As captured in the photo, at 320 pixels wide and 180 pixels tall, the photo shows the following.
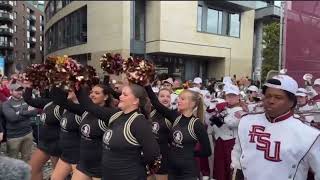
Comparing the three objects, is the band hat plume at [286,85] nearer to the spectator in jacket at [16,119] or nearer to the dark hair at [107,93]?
the dark hair at [107,93]

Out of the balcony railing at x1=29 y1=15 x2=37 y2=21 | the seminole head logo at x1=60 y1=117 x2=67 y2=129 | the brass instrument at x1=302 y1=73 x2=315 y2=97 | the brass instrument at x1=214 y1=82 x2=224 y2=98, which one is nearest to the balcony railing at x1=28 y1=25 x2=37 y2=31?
the balcony railing at x1=29 y1=15 x2=37 y2=21

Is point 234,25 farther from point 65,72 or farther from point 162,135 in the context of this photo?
point 65,72

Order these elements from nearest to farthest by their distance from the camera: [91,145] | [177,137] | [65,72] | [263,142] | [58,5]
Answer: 1. [263,142]
2. [65,72]
3. [91,145]
4. [177,137]
5. [58,5]

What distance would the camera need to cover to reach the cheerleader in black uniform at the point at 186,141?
5152 millimetres

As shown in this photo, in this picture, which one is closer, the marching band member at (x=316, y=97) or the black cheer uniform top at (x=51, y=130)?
the marching band member at (x=316, y=97)

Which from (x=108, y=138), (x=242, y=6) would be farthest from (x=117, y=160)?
(x=242, y=6)

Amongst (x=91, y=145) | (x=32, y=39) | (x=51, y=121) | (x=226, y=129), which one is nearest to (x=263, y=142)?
(x=91, y=145)

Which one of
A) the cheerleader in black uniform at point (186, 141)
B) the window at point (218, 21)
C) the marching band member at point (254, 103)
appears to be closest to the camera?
the cheerleader in black uniform at point (186, 141)

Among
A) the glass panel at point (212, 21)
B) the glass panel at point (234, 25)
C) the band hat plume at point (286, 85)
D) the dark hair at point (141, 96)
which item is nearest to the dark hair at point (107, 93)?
the dark hair at point (141, 96)

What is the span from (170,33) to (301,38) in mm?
21640

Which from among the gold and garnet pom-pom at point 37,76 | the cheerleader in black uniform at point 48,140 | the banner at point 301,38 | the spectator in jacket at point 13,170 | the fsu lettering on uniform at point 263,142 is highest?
the banner at point 301,38

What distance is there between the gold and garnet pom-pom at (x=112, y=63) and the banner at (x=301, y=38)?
2114 millimetres

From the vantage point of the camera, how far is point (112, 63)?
5535mm

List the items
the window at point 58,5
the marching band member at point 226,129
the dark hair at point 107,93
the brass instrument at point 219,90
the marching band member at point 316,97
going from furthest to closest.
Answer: the window at point 58,5
the brass instrument at point 219,90
the marching band member at point 226,129
the marching band member at point 316,97
the dark hair at point 107,93
